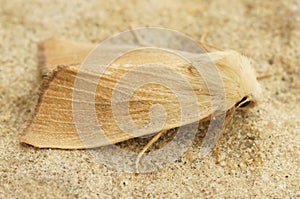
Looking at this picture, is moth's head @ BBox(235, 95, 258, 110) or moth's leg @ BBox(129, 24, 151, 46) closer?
moth's head @ BBox(235, 95, 258, 110)

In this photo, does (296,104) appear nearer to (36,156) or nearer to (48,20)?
(36,156)

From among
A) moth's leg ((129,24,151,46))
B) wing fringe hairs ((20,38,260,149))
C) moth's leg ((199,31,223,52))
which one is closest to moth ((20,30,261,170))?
wing fringe hairs ((20,38,260,149))

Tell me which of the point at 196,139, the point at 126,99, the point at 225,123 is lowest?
the point at 196,139

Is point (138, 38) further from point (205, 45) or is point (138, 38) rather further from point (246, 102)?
point (246, 102)

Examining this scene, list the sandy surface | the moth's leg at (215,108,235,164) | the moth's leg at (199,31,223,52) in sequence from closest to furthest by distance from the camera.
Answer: the sandy surface < the moth's leg at (215,108,235,164) < the moth's leg at (199,31,223,52)

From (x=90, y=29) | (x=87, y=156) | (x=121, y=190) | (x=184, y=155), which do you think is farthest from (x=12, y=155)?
(x=90, y=29)

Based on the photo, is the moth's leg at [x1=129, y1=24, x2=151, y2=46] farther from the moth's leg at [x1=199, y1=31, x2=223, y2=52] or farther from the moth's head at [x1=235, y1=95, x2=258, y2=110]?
the moth's head at [x1=235, y1=95, x2=258, y2=110]

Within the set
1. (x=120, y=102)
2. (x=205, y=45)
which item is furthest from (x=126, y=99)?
(x=205, y=45)
